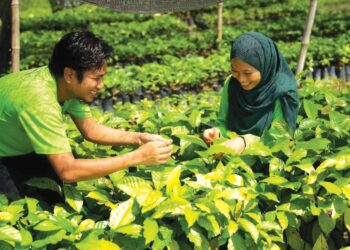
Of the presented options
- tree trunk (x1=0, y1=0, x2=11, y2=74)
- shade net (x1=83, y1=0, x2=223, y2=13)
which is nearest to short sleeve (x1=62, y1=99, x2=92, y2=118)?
shade net (x1=83, y1=0, x2=223, y2=13)

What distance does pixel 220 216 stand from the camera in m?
2.23

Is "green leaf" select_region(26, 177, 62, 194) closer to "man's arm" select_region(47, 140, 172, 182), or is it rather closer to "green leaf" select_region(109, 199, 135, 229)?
"man's arm" select_region(47, 140, 172, 182)

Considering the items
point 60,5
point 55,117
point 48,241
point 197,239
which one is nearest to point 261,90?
point 197,239

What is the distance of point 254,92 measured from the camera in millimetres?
3010

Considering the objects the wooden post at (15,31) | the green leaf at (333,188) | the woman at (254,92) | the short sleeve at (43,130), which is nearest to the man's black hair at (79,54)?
the short sleeve at (43,130)

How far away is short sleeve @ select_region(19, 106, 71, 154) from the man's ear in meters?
0.19

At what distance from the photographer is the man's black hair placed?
2295 mm

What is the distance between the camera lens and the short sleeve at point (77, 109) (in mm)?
2646

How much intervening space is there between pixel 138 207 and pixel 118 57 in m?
6.88

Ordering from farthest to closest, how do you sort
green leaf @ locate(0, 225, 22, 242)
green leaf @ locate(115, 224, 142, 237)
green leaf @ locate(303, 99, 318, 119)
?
green leaf @ locate(303, 99, 318, 119), green leaf @ locate(115, 224, 142, 237), green leaf @ locate(0, 225, 22, 242)

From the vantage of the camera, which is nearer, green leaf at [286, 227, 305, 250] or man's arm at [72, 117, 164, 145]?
green leaf at [286, 227, 305, 250]

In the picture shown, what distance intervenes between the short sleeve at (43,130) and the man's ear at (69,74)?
7.5 inches

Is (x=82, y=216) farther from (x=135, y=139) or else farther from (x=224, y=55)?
(x=224, y=55)

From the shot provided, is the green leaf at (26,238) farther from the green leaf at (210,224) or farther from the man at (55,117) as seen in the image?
the green leaf at (210,224)
